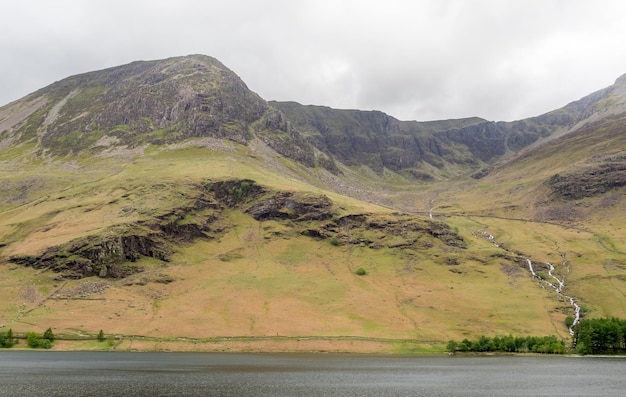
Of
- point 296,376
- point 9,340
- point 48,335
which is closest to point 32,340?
point 48,335

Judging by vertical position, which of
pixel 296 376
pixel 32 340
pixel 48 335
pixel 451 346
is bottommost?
pixel 451 346

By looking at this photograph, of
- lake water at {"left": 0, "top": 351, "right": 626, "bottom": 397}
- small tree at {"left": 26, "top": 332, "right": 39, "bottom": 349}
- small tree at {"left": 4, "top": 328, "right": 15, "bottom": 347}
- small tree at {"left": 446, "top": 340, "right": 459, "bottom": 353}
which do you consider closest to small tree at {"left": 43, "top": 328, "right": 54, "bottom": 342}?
small tree at {"left": 26, "top": 332, "right": 39, "bottom": 349}

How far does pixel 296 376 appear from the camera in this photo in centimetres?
10281

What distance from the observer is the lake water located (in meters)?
83.2

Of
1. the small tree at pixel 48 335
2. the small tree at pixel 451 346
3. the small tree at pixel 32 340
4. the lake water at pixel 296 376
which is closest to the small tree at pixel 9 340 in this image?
the small tree at pixel 32 340

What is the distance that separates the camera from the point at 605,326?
16025cm

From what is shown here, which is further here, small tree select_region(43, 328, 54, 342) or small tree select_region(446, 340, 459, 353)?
small tree select_region(446, 340, 459, 353)

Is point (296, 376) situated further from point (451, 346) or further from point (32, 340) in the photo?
point (32, 340)

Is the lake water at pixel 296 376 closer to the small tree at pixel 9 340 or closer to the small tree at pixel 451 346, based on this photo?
the small tree at pixel 9 340

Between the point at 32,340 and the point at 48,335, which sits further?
the point at 48,335

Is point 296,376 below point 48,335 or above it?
below

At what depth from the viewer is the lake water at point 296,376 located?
273 ft

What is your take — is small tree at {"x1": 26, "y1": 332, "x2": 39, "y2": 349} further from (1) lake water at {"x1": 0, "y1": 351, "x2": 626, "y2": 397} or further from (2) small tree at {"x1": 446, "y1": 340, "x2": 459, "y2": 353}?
(2) small tree at {"x1": 446, "y1": 340, "x2": 459, "y2": 353}

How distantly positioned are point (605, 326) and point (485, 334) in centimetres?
3769
